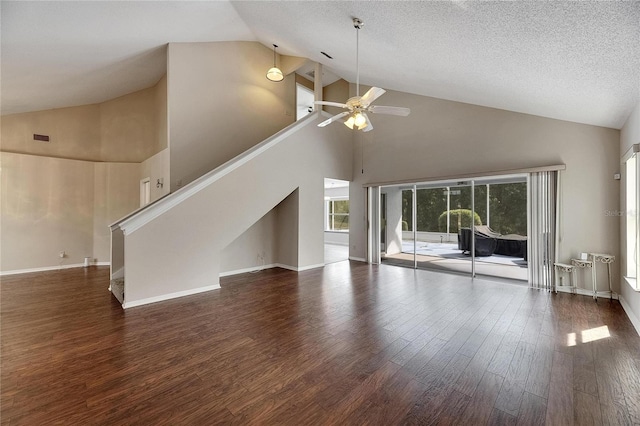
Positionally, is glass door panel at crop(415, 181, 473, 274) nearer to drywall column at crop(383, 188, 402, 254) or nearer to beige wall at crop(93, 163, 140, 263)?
drywall column at crop(383, 188, 402, 254)

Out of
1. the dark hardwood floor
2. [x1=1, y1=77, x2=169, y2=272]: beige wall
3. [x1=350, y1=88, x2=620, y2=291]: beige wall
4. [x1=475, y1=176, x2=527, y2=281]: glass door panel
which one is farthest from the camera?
[x1=1, y1=77, x2=169, y2=272]: beige wall

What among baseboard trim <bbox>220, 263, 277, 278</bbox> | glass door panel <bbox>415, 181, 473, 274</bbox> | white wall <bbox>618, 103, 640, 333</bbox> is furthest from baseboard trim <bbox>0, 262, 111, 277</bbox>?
white wall <bbox>618, 103, 640, 333</bbox>

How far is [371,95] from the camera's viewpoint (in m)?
3.57

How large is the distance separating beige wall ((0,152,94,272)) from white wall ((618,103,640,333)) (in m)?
10.9

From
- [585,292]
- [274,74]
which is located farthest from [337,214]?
[585,292]

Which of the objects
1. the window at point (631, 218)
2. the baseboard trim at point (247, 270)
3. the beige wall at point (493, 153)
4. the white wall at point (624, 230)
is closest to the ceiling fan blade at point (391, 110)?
the white wall at point (624, 230)

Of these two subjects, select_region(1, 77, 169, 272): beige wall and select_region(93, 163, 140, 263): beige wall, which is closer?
select_region(1, 77, 169, 272): beige wall

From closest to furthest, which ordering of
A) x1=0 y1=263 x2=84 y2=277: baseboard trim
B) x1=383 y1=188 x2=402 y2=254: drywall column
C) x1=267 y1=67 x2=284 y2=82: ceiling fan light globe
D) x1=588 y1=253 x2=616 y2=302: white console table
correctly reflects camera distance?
1. x1=588 y1=253 x2=616 y2=302: white console table
2. x1=0 y1=263 x2=84 y2=277: baseboard trim
3. x1=267 y1=67 x2=284 y2=82: ceiling fan light globe
4. x1=383 y1=188 x2=402 y2=254: drywall column

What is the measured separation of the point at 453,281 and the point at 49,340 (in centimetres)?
635

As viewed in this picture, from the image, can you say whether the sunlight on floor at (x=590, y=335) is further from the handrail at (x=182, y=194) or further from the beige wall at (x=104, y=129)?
the beige wall at (x=104, y=129)

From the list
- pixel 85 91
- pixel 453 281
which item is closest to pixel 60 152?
pixel 85 91

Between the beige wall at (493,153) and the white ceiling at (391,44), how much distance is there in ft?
1.30

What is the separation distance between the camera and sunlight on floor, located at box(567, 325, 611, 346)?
2.88 m

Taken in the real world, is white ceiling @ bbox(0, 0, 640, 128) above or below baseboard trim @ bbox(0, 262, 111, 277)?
above
